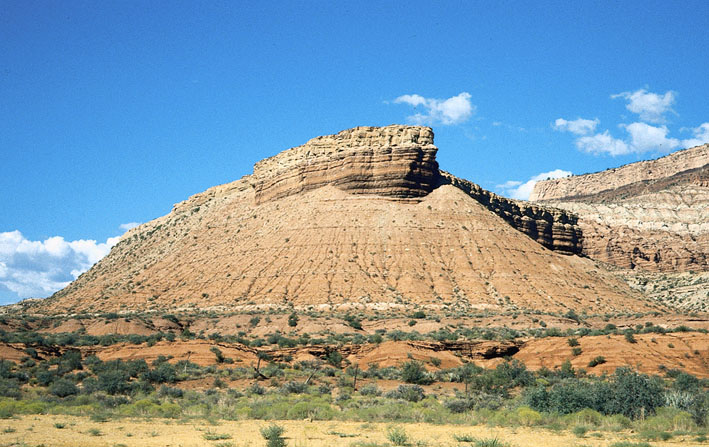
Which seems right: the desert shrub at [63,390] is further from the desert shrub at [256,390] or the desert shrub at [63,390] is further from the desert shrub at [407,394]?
the desert shrub at [407,394]

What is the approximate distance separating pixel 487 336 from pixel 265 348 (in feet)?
47.4

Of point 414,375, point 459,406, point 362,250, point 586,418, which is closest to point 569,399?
point 586,418

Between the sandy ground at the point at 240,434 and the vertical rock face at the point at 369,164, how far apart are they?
58274 mm

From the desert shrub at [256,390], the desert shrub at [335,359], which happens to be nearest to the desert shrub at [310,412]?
the desert shrub at [256,390]

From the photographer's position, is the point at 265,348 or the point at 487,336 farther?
the point at 487,336

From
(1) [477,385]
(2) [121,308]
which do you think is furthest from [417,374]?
(2) [121,308]

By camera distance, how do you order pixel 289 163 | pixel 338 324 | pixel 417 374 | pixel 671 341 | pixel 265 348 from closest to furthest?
pixel 417 374, pixel 671 341, pixel 265 348, pixel 338 324, pixel 289 163

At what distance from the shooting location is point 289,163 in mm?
88750

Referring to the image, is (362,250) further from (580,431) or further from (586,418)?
(580,431)

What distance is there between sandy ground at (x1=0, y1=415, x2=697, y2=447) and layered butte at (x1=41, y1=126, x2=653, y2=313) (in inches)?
1577

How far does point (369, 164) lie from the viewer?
78.7m

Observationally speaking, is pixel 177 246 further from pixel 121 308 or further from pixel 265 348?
pixel 265 348

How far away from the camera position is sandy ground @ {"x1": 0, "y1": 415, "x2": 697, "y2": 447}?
16484mm

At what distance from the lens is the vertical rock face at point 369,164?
7756 centimetres
